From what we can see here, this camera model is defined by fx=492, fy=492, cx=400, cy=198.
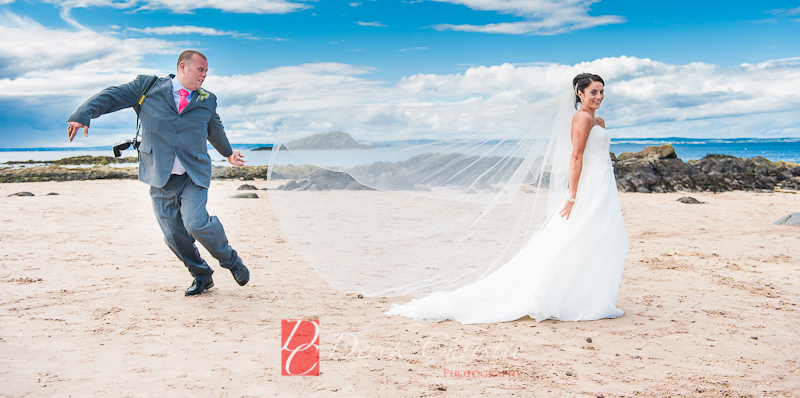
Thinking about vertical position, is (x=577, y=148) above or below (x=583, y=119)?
below

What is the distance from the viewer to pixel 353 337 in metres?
3.61

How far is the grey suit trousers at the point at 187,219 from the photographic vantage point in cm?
430

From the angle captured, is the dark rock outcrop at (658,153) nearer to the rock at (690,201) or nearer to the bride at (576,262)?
the rock at (690,201)

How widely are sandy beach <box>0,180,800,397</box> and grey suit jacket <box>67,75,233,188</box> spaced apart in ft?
3.97

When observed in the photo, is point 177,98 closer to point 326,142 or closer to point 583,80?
point 326,142

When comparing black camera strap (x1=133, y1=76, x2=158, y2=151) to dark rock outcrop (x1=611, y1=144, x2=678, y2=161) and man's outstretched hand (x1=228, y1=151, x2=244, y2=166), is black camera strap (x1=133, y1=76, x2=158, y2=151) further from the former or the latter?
dark rock outcrop (x1=611, y1=144, x2=678, y2=161)

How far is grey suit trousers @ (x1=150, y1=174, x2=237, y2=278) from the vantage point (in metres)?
4.30

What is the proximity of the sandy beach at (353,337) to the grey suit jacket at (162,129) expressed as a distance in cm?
121

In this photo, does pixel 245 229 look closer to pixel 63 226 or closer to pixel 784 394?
pixel 63 226

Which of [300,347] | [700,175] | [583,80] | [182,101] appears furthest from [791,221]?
[182,101]

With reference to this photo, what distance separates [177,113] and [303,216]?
1.44 metres

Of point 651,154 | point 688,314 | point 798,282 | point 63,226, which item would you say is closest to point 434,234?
point 688,314

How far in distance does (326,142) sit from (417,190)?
997 mm

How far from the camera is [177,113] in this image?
4.37 meters
